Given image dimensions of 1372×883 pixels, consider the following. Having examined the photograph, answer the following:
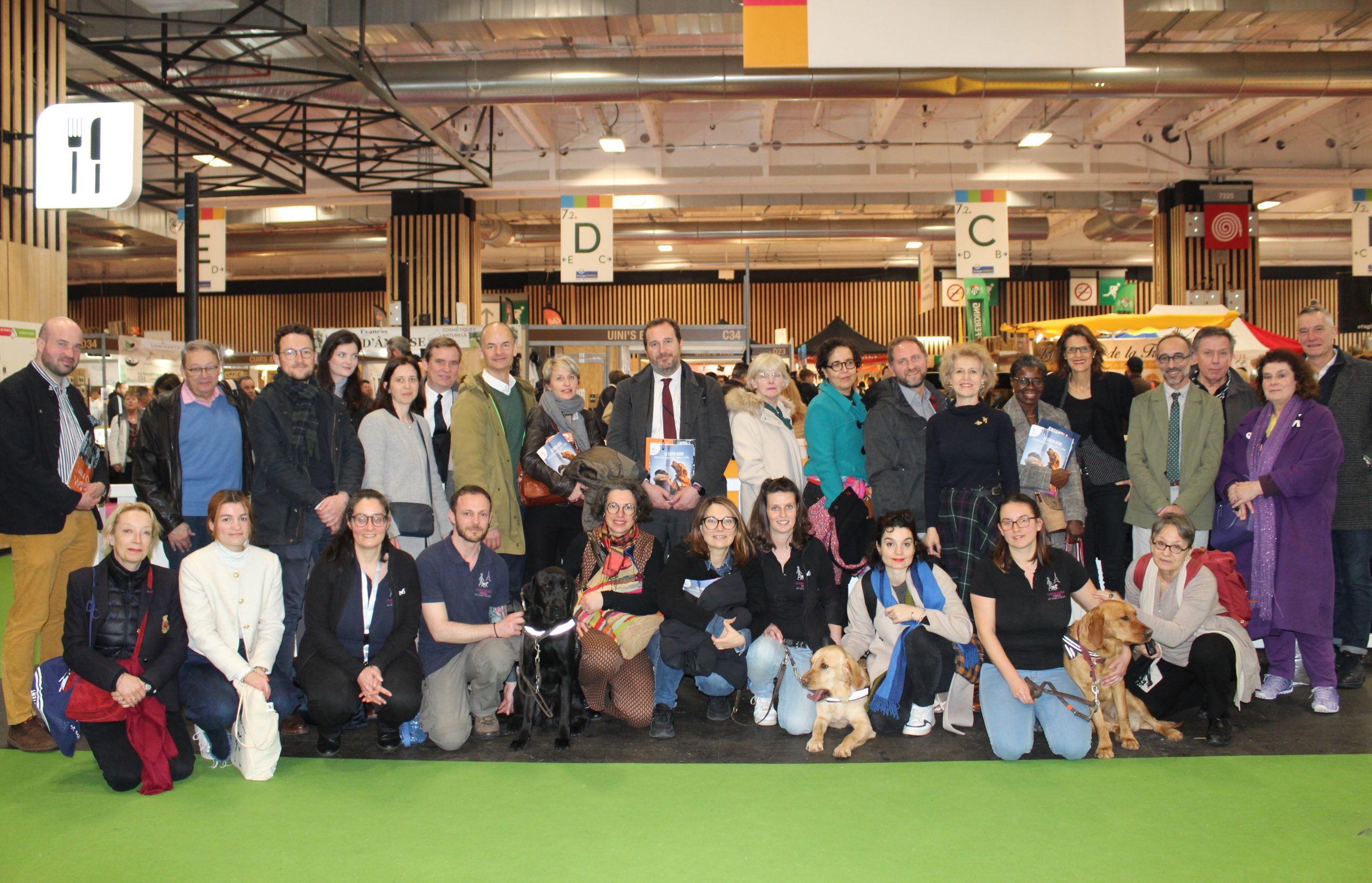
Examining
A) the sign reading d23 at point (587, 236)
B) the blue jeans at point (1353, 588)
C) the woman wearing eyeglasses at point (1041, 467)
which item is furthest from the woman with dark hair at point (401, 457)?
the sign reading d23 at point (587, 236)

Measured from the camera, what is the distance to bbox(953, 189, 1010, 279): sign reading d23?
1191 cm

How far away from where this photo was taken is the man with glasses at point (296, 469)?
3.88m

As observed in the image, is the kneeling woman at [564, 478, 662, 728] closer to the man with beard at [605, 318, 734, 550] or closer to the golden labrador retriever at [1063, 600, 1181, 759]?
the man with beard at [605, 318, 734, 550]

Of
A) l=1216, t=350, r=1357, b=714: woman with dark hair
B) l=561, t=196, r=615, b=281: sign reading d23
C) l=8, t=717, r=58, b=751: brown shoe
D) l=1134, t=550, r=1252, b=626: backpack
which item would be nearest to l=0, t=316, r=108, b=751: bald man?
l=8, t=717, r=58, b=751: brown shoe

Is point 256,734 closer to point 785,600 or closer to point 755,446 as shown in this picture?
point 785,600

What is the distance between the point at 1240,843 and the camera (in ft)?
9.05

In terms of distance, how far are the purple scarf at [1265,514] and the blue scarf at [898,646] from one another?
146 centimetres

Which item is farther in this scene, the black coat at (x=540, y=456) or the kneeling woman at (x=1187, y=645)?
the black coat at (x=540, y=456)

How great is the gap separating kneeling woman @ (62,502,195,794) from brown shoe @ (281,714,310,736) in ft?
1.39

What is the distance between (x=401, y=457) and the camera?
162 inches

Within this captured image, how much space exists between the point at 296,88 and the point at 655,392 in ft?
23.2

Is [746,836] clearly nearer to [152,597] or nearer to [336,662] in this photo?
[336,662]

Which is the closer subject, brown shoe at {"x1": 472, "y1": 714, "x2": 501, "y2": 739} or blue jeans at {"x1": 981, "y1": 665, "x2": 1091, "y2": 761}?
blue jeans at {"x1": 981, "y1": 665, "x2": 1091, "y2": 761}

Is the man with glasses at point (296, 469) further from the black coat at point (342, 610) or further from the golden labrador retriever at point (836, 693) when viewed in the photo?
the golden labrador retriever at point (836, 693)
